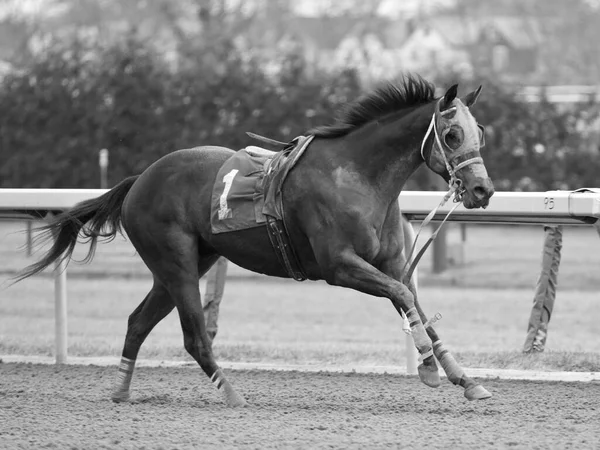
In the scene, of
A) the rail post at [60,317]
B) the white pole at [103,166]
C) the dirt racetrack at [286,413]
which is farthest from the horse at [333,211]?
the white pole at [103,166]

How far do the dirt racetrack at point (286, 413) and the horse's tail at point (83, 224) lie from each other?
796 mm

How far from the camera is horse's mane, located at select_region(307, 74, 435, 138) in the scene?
6.51 metres

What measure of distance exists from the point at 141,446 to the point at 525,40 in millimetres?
69381

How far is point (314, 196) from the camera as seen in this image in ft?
21.3

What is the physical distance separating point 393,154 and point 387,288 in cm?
76

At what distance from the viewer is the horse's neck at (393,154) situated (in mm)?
6418

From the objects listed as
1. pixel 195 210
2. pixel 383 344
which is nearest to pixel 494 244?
pixel 383 344

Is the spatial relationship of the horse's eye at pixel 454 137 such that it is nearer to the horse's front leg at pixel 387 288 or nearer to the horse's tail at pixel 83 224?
the horse's front leg at pixel 387 288

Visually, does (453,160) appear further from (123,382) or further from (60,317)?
(60,317)

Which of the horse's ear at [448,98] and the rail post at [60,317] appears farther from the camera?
the rail post at [60,317]

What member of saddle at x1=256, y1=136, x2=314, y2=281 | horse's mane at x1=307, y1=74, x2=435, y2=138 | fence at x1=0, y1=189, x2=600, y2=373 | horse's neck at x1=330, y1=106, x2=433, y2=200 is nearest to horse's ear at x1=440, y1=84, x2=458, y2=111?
horse's neck at x1=330, y1=106, x2=433, y2=200

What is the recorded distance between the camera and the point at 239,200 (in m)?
6.73

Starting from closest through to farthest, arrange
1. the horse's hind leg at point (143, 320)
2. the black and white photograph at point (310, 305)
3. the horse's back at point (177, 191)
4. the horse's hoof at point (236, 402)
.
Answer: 1. the black and white photograph at point (310, 305)
2. the horse's hoof at point (236, 402)
3. the horse's back at point (177, 191)
4. the horse's hind leg at point (143, 320)

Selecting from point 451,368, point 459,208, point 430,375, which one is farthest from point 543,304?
point 430,375
